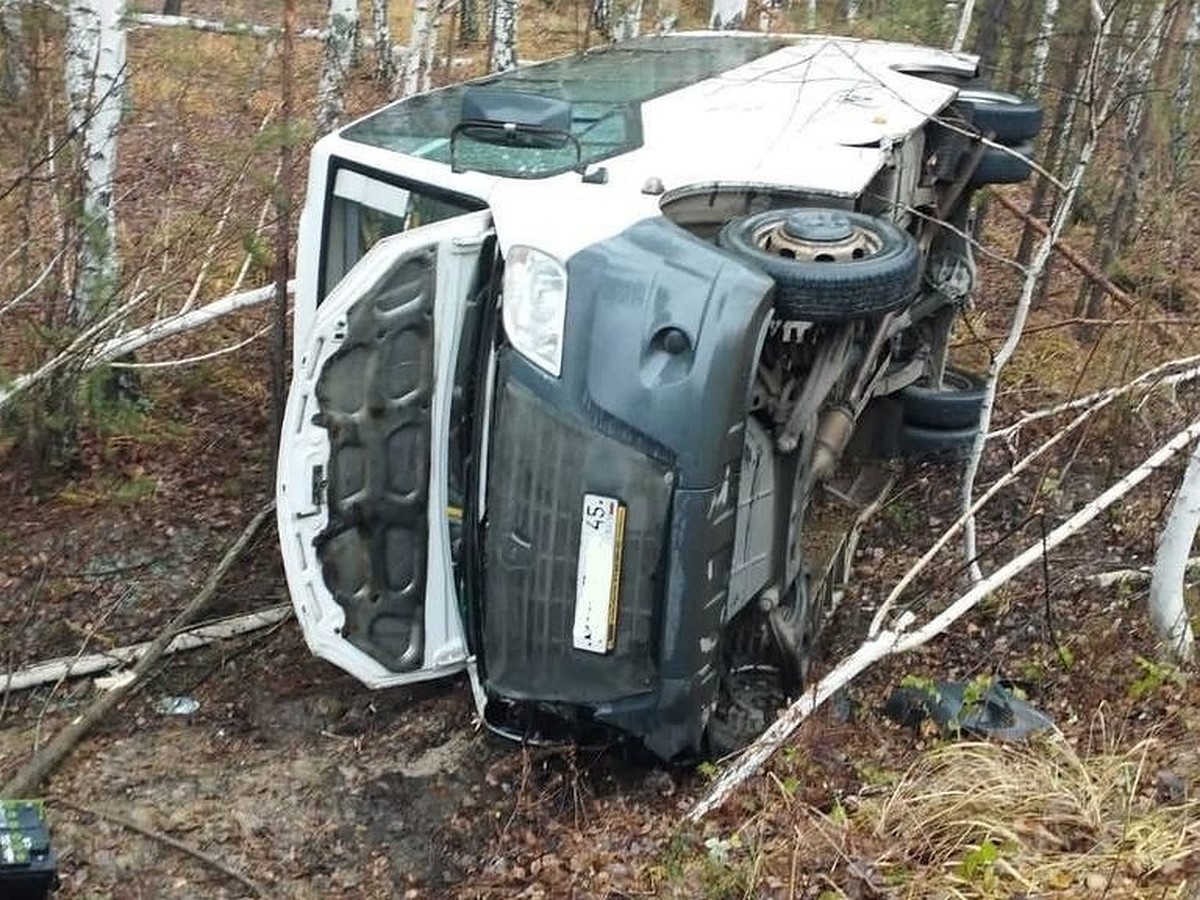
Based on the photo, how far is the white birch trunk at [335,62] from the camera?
8.61 meters

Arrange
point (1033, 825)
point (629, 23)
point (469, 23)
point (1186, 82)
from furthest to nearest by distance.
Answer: point (469, 23), point (629, 23), point (1186, 82), point (1033, 825)

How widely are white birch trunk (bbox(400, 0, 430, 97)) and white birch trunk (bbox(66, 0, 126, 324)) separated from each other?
8.84 ft

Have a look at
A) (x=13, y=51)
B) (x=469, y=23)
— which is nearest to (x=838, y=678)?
(x=13, y=51)

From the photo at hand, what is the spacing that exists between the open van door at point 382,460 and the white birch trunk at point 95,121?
2.71 m

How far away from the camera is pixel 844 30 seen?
1180cm

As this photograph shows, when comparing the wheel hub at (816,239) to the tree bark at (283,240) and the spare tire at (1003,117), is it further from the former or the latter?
the tree bark at (283,240)

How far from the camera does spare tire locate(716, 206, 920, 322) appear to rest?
3658 mm

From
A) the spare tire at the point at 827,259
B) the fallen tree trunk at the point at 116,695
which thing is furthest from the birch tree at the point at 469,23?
the spare tire at the point at 827,259

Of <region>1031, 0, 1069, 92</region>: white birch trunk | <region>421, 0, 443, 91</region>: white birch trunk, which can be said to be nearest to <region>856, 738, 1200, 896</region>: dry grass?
<region>421, 0, 443, 91</region>: white birch trunk

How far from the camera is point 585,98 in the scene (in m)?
4.81

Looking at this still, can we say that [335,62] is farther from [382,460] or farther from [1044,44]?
[1044,44]

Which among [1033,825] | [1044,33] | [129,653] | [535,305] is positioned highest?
[1044,33]

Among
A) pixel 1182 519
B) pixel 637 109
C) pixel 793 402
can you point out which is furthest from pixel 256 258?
pixel 1182 519

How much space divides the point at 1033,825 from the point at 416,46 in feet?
23.6
